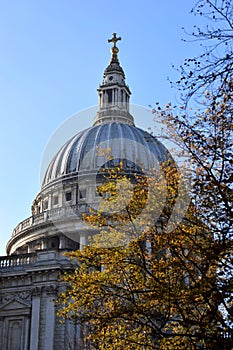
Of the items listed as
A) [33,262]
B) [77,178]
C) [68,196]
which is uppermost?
[77,178]

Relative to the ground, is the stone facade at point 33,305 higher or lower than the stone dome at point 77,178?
lower

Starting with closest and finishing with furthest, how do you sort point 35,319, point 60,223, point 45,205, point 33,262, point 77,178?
point 35,319
point 33,262
point 60,223
point 77,178
point 45,205

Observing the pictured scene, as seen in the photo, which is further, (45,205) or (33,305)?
(45,205)

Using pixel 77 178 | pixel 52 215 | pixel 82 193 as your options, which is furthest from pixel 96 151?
pixel 52 215

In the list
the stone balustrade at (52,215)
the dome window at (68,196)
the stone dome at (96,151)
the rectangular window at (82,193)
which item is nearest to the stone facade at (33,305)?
the stone balustrade at (52,215)

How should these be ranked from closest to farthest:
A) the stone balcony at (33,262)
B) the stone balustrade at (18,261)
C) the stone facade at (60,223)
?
1. the stone facade at (60,223)
2. the stone balcony at (33,262)
3. the stone balustrade at (18,261)

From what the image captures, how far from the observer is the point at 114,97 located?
89.8 meters

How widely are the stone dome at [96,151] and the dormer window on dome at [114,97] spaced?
5824 millimetres

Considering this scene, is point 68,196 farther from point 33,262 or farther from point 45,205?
point 33,262

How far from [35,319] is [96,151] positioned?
2910 centimetres

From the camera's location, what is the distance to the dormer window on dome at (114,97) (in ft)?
288

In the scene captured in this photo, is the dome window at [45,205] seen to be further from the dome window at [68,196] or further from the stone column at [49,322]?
the stone column at [49,322]

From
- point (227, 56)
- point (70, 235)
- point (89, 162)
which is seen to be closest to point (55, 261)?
point (70, 235)

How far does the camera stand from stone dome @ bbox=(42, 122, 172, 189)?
246 ft
